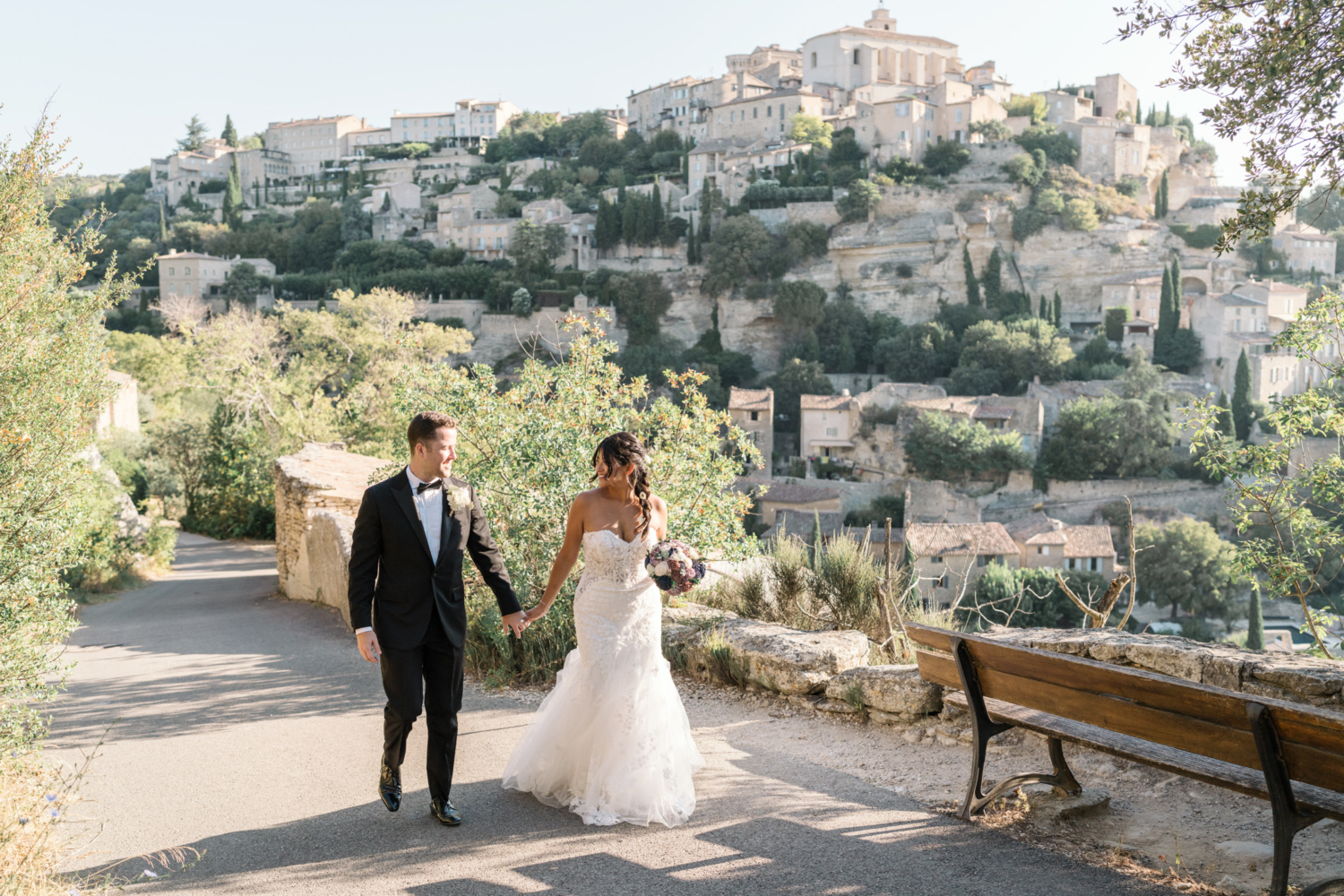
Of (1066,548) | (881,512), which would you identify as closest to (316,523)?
(1066,548)

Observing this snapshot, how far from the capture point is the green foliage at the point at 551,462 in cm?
512

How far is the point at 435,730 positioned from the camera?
306 centimetres

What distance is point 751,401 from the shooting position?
43156mm

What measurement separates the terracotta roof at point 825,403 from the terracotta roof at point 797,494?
4791mm

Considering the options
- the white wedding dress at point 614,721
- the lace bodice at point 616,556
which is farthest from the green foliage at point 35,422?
the lace bodice at point 616,556

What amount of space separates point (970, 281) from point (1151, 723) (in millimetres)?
54551

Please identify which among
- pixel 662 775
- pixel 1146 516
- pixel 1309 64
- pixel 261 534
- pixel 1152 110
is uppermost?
pixel 1152 110

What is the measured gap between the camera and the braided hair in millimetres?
3234

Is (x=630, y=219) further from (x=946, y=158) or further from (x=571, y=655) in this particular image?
(x=571, y=655)

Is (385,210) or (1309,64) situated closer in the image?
(1309,64)

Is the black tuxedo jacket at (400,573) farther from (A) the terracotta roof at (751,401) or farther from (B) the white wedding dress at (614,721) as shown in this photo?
(A) the terracotta roof at (751,401)

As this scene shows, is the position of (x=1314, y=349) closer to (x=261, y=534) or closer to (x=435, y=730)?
(x=435, y=730)

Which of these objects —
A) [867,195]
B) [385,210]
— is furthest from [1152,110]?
[385,210]

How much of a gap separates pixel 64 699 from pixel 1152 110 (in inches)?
3099
